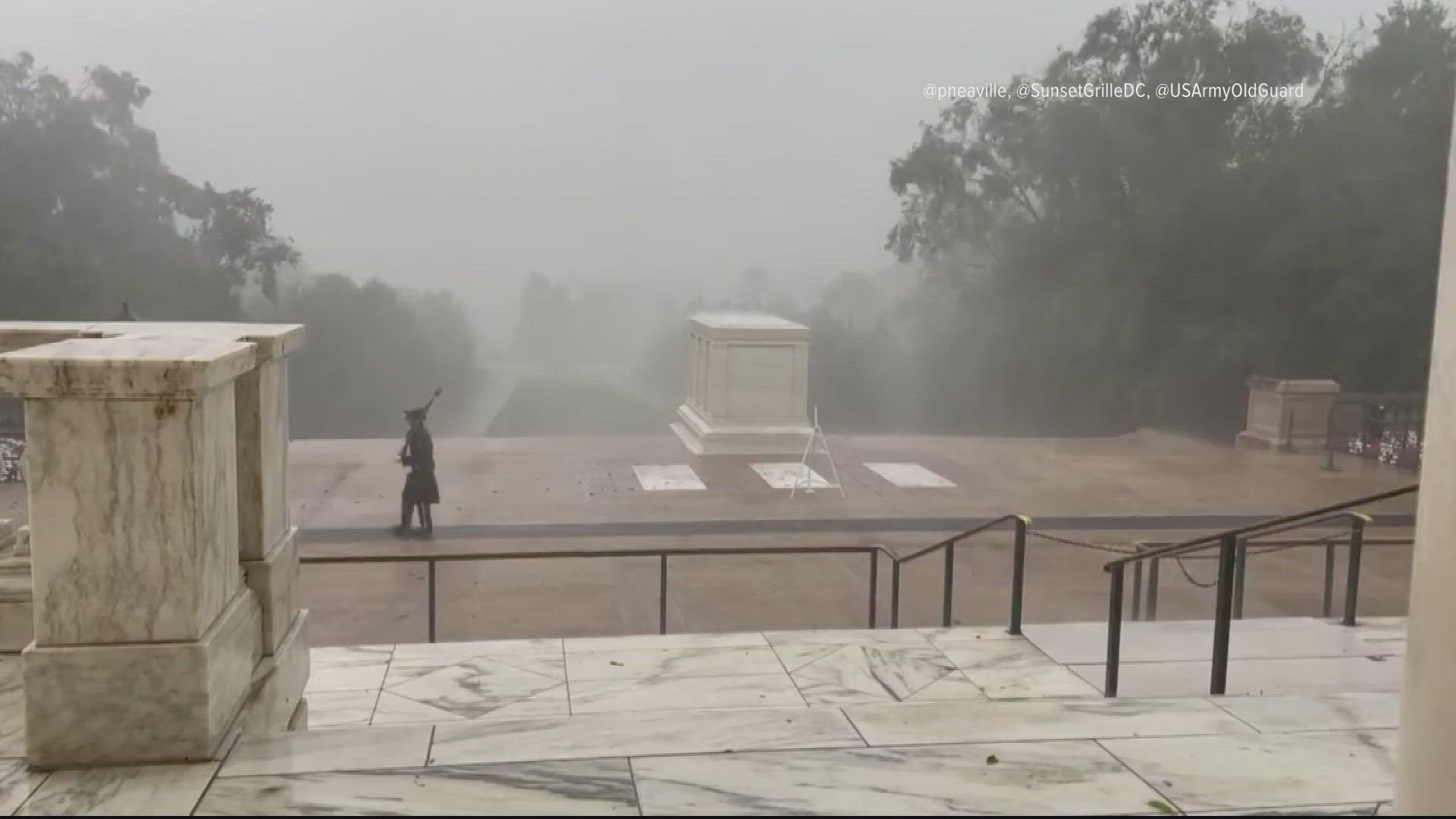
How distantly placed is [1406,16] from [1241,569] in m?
21.2

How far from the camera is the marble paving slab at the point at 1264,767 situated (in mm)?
2359

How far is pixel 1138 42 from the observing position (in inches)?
987

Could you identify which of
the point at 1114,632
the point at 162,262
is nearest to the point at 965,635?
the point at 1114,632

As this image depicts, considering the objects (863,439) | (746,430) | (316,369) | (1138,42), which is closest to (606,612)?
(746,430)

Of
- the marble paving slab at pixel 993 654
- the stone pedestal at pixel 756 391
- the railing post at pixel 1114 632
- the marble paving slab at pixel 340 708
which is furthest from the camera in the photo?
the stone pedestal at pixel 756 391

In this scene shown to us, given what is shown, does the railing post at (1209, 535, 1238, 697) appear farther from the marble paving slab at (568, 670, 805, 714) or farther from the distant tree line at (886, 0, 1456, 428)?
the distant tree line at (886, 0, 1456, 428)

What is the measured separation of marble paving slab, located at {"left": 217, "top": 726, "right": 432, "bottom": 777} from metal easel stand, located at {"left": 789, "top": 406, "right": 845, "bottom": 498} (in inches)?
416

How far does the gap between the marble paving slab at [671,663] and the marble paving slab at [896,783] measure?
247cm

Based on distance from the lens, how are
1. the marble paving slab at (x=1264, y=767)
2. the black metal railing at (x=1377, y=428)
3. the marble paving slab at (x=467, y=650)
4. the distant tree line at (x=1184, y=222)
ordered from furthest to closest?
the distant tree line at (x=1184, y=222) < the black metal railing at (x=1377, y=428) < the marble paving slab at (x=467, y=650) < the marble paving slab at (x=1264, y=767)

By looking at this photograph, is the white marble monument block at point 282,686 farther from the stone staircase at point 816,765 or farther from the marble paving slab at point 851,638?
the marble paving slab at point 851,638

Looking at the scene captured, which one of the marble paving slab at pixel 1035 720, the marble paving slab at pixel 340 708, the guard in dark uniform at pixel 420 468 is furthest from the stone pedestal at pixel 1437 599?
the guard in dark uniform at pixel 420 468

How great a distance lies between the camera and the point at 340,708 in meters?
4.52

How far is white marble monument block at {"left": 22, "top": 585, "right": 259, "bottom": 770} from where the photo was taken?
7.99 ft

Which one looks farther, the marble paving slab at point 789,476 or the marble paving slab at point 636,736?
the marble paving slab at point 789,476
